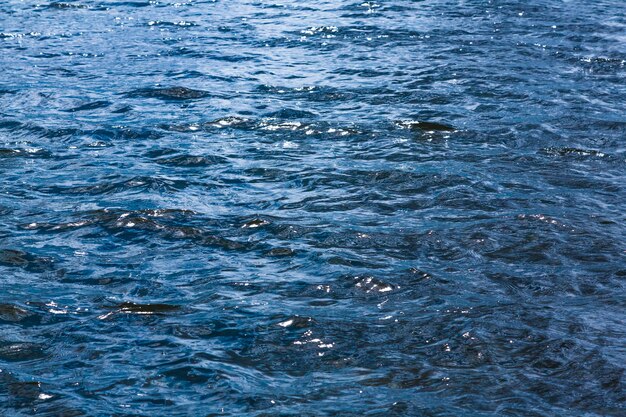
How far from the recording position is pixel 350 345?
606cm

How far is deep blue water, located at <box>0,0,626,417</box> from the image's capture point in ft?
18.6

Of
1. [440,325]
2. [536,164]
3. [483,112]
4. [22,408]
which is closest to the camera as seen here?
[22,408]

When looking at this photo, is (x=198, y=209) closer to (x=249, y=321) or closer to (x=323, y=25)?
(x=249, y=321)

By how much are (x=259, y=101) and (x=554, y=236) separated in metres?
5.16

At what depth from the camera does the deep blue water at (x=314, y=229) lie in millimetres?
5668

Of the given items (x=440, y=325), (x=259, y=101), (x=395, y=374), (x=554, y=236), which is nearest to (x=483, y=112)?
(x=259, y=101)

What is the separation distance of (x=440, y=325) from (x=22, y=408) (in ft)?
9.32

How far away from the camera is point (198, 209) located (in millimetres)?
8375

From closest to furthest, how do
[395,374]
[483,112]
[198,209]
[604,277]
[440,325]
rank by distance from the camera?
[395,374] < [440,325] < [604,277] < [198,209] < [483,112]

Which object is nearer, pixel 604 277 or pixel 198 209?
pixel 604 277

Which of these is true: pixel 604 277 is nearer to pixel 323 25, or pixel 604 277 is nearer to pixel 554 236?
pixel 554 236

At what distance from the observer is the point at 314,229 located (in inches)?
312

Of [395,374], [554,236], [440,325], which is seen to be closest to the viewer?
[395,374]

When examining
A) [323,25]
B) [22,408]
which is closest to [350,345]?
[22,408]
